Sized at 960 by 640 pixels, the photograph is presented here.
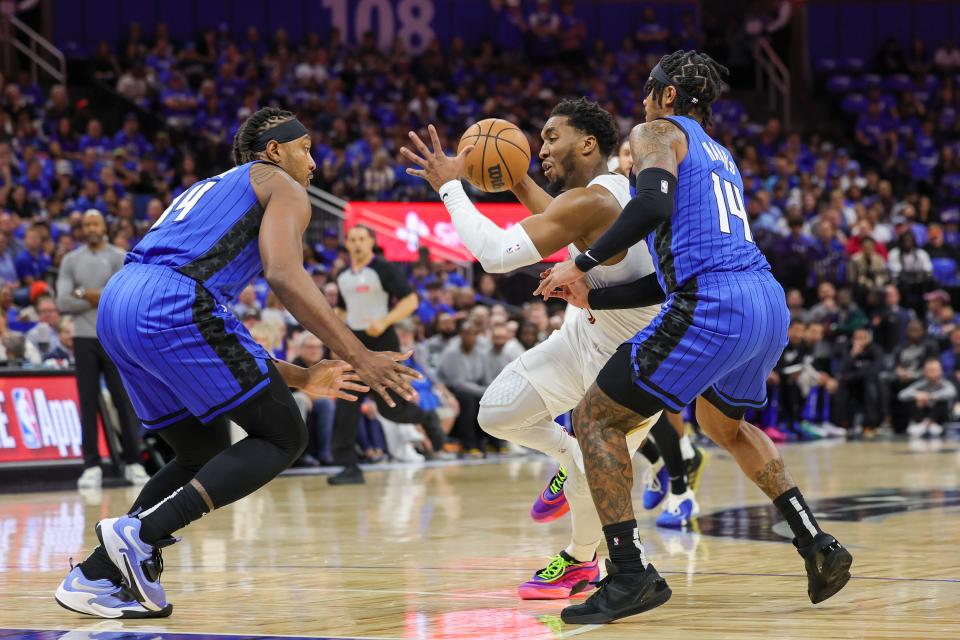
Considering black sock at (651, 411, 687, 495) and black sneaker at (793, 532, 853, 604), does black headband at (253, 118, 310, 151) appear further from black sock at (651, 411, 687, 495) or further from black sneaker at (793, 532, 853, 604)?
black sock at (651, 411, 687, 495)

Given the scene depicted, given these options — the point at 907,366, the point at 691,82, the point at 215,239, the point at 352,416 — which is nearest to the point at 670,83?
the point at 691,82

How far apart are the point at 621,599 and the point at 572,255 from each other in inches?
57.0

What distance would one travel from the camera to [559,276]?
191 inches

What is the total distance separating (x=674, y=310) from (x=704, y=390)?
33cm

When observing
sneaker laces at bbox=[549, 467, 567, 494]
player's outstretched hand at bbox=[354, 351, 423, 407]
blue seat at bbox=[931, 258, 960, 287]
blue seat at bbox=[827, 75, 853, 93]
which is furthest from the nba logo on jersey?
blue seat at bbox=[827, 75, 853, 93]

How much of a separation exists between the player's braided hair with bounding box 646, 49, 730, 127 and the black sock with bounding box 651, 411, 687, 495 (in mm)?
2884

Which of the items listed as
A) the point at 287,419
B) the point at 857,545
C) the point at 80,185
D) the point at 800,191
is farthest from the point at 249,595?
the point at 800,191

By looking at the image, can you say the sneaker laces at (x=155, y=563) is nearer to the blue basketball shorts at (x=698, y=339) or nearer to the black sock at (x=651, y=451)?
the blue basketball shorts at (x=698, y=339)

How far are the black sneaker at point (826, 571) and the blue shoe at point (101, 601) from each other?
226cm

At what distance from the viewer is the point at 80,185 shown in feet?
57.6

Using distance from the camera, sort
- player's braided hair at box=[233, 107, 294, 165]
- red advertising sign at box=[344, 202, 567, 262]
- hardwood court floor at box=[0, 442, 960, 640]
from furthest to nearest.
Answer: red advertising sign at box=[344, 202, 567, 262], player's braided hair at box=[233, 107, 294, 165], hardwood court floor at box=[0, 442, 960, 640]

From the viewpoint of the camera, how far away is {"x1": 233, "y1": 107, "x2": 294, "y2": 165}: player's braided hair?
16.9 ft

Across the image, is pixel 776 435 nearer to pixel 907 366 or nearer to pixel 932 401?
pixel 932 401

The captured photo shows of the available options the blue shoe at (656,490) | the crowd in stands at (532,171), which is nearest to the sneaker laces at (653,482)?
the blue shoe at (656,490)
